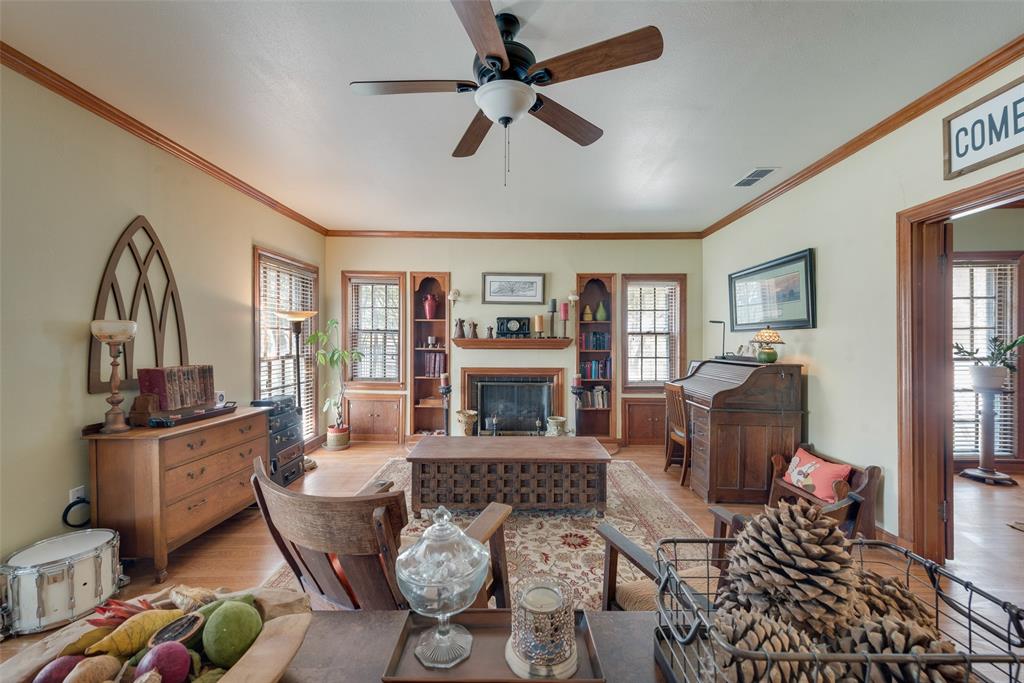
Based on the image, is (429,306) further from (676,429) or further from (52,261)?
(52,261)

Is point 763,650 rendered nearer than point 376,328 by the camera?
Yes

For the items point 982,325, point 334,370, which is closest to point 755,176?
point 982,325

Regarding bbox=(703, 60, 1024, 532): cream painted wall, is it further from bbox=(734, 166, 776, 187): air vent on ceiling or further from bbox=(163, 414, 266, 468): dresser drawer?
bbox=(163, 414, 266, 468): dresser drawer

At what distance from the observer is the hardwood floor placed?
227 centimetres

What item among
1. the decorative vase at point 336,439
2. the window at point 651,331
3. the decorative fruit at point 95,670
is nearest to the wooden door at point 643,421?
the window at point 651,331

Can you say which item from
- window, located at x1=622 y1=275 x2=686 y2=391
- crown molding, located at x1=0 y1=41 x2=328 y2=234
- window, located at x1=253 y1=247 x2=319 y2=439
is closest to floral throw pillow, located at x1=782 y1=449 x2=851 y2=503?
window, located at x1=622 y1=275 x2=686 y2=391

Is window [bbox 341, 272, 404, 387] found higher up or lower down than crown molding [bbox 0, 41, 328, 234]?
lower down

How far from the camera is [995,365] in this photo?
3.83 metres

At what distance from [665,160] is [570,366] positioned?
2.83 metres

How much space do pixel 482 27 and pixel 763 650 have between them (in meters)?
1.79

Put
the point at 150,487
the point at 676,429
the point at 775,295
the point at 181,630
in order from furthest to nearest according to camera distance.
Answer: the point at 676,429
the point at 775,295
the point at 150,487
the point at 181,630

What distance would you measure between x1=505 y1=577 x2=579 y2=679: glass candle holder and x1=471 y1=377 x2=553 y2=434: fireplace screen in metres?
4.55

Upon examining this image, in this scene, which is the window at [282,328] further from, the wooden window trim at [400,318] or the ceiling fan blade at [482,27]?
the ceiling fan blade at [482,27]

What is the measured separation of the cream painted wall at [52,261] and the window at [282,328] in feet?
3.68
